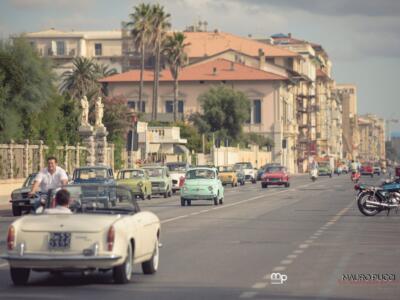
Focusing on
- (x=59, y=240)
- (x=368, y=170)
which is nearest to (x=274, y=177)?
(x=368, y=170)

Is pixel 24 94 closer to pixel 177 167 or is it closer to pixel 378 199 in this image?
pixel 177 167

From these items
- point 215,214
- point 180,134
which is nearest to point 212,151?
point 180,134

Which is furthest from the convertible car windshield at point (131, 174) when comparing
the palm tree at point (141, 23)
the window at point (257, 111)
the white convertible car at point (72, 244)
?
the window at point (257, 111)

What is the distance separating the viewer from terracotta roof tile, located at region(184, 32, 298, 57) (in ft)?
535

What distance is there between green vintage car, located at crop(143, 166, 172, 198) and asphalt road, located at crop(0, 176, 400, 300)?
71.8 feet

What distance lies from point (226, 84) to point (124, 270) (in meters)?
125

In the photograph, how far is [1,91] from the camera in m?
67.0

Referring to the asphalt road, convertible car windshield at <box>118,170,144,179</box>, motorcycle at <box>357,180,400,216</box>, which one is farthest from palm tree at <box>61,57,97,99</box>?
the asphalt road

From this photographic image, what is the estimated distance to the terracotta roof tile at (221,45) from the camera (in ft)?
535

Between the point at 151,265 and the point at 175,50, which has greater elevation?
the point at 175,50

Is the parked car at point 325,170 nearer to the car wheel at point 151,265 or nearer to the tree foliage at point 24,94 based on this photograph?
the tree foliage at point 24,94

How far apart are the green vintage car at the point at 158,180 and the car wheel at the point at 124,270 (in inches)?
1553

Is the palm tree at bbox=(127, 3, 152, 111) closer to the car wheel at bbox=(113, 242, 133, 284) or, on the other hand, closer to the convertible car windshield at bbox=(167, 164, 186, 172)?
the convertible car windshield at bbox=(167, 164, 186, 172)

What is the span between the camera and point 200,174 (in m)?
46.1
